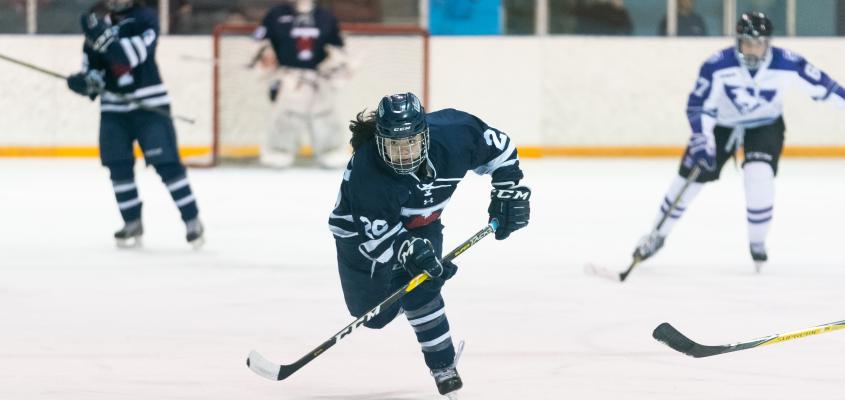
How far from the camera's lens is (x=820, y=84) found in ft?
19.2

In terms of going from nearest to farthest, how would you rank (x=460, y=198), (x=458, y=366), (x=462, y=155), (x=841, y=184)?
(x=462, y=155) < (x=458, y=366) < (x=460, y=198) < (x=841, y=184)

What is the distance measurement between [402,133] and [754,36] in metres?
2.69

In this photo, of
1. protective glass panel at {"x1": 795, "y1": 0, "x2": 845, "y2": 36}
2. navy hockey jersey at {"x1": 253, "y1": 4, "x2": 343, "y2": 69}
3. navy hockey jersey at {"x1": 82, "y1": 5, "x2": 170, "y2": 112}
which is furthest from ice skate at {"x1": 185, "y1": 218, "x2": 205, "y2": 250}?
protective glass panel at {"x1": 795, "y1": 0, "x2": 845, "y2": 36}

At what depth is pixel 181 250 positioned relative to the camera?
6.77 metres

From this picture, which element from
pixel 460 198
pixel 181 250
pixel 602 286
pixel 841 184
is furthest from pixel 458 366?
pixel 841 184

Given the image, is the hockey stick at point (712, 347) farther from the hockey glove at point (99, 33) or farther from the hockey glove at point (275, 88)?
the hockey glove at point (275, 88)

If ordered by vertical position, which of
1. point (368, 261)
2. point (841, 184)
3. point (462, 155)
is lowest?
point (841, 184)

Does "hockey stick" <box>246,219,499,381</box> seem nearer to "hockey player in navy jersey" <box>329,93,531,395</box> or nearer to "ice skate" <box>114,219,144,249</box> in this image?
"hockey player in navy jersey" <box>329,93,531,395</box>

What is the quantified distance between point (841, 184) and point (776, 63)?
391 centimetres

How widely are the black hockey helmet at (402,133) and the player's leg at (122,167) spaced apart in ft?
10.8

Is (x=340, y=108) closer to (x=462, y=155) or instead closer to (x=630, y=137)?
(x=630, y=137)

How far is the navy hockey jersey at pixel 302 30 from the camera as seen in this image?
10.6 m

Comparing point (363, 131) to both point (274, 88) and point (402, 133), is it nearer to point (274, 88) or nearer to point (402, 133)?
point (402, 133)

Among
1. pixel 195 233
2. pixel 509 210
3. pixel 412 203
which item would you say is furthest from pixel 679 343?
pixel 195 233
